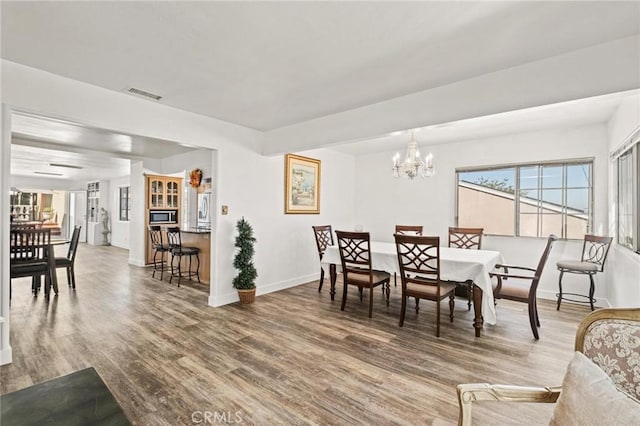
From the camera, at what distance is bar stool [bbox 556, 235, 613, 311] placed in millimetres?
3705

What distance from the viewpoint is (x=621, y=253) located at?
3395mm

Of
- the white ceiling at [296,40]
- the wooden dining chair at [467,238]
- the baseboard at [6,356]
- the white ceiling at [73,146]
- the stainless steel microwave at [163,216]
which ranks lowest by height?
the baseboard at [6,356]

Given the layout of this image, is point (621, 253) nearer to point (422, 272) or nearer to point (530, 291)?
point (530, 291)

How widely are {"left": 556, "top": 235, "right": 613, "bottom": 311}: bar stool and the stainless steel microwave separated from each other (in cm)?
763

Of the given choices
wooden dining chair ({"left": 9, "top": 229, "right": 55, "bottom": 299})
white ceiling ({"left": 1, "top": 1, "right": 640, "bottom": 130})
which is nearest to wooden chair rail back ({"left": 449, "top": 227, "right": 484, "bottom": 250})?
white ceiling ({"left": 1, "top": 1, "right": 640, "bottom": 130})

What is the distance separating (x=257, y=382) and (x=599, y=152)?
204 inches

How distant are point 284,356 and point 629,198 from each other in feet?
13.0

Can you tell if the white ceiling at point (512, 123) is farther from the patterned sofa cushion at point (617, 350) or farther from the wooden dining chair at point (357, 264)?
the patterned sofa cushion at point (617, 350)

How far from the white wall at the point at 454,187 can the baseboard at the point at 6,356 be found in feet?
18.0

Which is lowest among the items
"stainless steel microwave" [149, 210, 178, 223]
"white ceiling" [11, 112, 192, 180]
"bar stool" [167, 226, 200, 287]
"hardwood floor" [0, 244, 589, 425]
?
"hardwood floor" [0, 244, 589, 425]

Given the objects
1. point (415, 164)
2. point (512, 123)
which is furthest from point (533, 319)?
point (512, 123)

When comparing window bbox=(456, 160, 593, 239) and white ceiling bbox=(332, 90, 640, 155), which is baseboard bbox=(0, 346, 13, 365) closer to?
white ceiling bbox=(332, 90, 640, 155)

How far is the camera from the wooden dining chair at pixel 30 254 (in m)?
3.91

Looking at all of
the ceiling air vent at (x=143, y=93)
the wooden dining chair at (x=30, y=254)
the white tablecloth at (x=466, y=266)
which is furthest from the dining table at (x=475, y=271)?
the wooden dining chair at (x=30, y=254)
